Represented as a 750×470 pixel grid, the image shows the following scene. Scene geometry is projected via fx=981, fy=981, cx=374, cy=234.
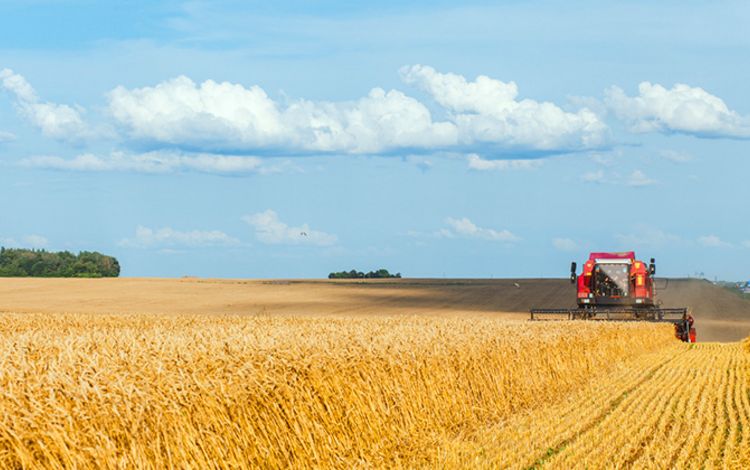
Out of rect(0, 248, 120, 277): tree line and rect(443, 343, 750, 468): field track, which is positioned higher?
rect(0, 248, 120, 277): tree line

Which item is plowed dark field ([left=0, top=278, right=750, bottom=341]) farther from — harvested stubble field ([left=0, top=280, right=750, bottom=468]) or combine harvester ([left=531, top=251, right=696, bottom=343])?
harvested stubble field ([left=0, top=280, right=750, bottom=468])

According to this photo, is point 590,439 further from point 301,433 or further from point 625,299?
point 625,299

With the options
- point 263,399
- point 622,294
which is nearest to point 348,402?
point 263,399

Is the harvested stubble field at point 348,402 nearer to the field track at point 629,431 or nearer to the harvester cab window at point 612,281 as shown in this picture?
the field track at point 629,431

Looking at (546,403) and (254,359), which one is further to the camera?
(546,403)

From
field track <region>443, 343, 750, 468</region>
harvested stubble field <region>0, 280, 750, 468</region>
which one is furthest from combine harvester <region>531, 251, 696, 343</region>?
field track <region>443, 343, 750, 468</region>

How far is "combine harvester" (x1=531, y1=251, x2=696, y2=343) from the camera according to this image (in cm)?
3553

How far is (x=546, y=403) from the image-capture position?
50.4ft

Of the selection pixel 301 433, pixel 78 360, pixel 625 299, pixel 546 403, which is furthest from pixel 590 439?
pixel 625 299

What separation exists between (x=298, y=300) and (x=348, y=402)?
4745cm

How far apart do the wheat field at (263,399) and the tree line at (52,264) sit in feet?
251

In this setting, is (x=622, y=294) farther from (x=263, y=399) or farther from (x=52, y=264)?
(x=52, y=264)

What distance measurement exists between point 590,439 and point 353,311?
36233 millimetres

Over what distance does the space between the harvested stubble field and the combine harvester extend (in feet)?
47.3
